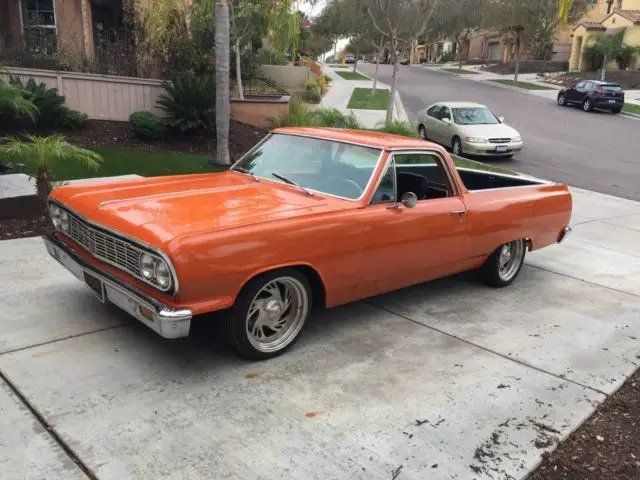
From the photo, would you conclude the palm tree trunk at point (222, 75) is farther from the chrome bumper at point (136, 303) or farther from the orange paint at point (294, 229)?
the chrome bumper at point (136, 303)

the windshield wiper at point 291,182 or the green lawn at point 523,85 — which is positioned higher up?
the green lawn at point 523,85

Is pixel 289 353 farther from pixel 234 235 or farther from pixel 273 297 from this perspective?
pixel 234 235

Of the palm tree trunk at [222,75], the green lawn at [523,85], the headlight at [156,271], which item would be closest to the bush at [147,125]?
the palm tree trunk at [222,75]

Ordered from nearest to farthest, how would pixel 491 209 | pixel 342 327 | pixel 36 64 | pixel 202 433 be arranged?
pixel 202 433 → pixel 342 327 → pixel 491 209 → pixel 36 64

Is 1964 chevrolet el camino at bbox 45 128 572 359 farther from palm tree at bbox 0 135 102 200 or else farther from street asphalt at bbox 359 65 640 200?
street asphalt at bbox 359 65 640 200

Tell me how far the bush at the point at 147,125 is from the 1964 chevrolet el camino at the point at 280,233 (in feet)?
23.3

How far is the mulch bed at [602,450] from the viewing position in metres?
3.13

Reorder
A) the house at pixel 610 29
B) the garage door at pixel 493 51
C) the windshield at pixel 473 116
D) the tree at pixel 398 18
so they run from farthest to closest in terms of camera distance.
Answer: the garage door at pixel 493 51 → the house at pixel 610 29 → the tree at pixel 398 18 → the windshield at pixel 473 116

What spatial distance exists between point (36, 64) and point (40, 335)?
35.1ft

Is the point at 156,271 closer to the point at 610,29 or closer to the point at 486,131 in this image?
the point at 486,131

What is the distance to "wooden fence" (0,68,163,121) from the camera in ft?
40.0

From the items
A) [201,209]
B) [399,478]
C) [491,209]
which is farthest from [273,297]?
[491,209]

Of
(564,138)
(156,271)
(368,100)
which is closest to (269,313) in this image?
(156,271)

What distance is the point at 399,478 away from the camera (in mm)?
2959
